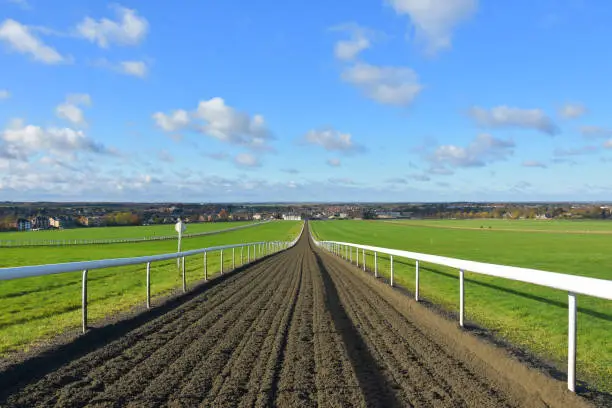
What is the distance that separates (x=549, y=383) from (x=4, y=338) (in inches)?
294

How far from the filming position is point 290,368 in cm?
541

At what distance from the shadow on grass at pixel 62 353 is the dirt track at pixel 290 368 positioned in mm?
39

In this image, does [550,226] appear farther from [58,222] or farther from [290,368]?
[58,222]

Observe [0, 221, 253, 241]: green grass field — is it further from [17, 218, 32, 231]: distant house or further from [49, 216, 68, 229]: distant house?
[49, 216, 68, 229]: distant house

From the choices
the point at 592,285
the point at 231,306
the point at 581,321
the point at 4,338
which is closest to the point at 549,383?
the point at 592,285

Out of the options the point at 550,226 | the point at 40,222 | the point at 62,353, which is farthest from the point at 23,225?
the point at 62,353

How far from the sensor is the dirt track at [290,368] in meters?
4.41

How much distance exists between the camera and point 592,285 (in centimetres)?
467

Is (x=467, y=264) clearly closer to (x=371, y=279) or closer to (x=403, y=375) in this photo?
(x=403, y=375)

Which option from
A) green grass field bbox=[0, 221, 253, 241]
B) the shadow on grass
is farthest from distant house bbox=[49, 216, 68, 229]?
the shadow on grass

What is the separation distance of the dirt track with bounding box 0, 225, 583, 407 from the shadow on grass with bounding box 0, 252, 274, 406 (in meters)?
0.04

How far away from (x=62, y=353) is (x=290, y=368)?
285 centimetres

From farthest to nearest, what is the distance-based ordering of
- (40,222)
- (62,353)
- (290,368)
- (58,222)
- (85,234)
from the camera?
(40,222)
(58,222)
(85,234)
(62,353)
(290,368)

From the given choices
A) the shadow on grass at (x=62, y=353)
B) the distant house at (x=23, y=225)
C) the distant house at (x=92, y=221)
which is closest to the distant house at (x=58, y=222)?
the distant house at (x=92, y=221)
